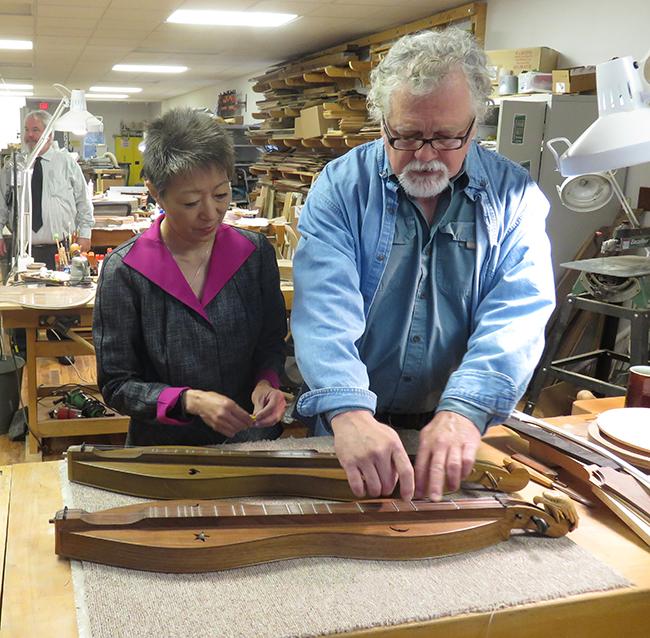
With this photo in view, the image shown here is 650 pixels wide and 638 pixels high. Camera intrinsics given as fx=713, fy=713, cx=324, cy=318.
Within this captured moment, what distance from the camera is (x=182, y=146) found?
1.37 metres

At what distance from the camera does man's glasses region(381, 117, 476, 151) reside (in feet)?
3.90

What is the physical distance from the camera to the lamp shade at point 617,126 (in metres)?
1.14

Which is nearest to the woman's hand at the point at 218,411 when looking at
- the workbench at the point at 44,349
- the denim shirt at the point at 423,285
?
the denim shirt at the point at 423,285

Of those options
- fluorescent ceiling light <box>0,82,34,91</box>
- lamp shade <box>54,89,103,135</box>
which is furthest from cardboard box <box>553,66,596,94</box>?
fluorescent ceiling light <box>0,82,34,91</box>

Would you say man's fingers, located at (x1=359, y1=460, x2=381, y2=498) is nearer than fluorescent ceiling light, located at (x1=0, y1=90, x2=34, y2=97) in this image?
Yes

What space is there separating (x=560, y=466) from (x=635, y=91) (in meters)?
0.66

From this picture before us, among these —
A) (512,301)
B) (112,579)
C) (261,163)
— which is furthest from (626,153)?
(261,163)

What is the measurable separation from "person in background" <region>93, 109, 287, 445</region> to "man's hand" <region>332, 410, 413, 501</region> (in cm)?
37

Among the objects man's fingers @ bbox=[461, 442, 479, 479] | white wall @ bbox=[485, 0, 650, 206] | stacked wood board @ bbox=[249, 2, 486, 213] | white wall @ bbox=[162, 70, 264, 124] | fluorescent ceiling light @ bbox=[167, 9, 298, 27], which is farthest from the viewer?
white wall @ bbox=[162, 70, 264, 124]

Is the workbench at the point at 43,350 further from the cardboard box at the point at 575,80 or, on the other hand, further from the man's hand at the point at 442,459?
the cardboard box at the point at 575,80

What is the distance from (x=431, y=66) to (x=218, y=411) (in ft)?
2.31

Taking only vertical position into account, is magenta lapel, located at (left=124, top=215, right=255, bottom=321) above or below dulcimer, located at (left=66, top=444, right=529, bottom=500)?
above

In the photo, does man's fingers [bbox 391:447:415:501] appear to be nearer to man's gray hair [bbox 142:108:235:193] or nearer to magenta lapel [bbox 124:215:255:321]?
magenta lapel [bbox 124:215:255:321]

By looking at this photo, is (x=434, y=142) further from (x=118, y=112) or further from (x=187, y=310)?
(x=118, y=112)
